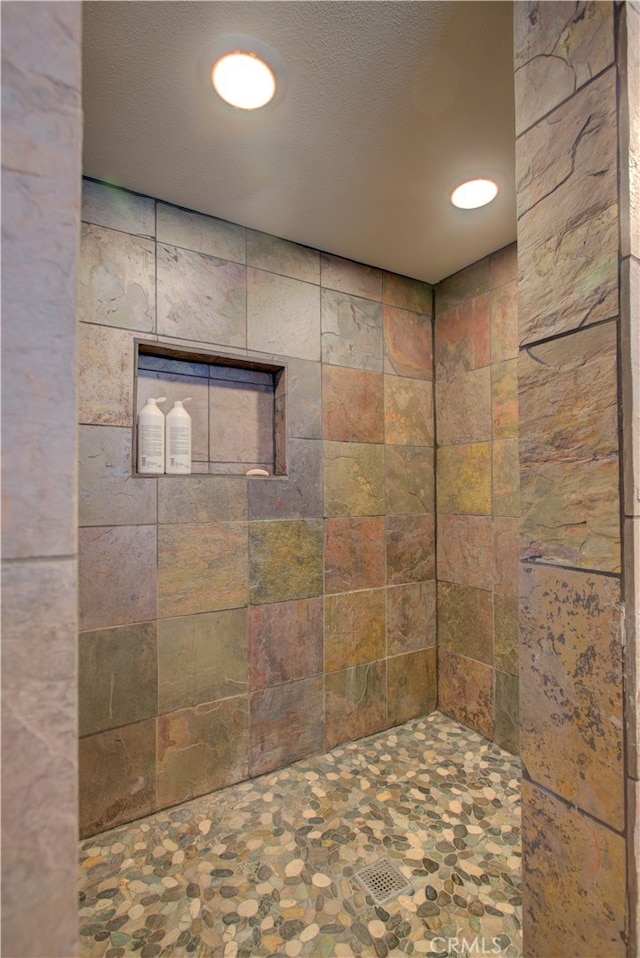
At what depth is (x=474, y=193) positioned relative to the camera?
1551 millimetres

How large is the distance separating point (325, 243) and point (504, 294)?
2.73 ft

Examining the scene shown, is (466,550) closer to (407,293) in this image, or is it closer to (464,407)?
(464,407)

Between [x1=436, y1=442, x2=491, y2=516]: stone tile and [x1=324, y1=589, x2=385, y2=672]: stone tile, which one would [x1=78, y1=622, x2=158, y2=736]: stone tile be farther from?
[x1=436, y1=442, x2=491, y2=516]: stone tile

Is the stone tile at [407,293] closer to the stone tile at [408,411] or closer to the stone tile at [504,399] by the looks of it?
the stone tile at [408,411]

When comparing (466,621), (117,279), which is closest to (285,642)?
(466,621)

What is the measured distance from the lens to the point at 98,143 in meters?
1.32

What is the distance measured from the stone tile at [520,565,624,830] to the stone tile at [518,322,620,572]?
54mm

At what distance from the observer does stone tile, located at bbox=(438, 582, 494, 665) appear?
2018 mm

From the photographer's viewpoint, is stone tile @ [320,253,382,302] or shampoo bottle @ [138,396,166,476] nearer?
shampoo bottle @ [138,396,166,476]

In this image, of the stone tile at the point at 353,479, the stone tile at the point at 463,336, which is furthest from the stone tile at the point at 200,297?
the stone tile at the point at 463,336

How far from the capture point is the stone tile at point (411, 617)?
2.10m

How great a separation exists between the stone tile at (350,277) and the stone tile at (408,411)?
42 centimetres

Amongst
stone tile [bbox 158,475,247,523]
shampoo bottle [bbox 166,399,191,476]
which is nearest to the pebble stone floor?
stone tile [bbox 158,475,247,523]

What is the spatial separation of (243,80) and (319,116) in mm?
225
